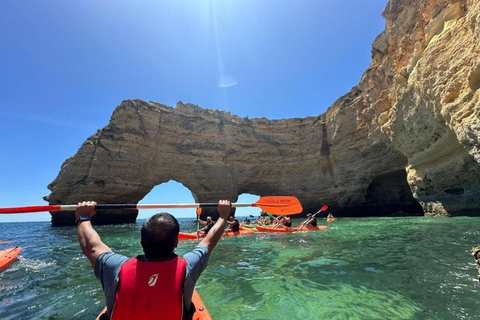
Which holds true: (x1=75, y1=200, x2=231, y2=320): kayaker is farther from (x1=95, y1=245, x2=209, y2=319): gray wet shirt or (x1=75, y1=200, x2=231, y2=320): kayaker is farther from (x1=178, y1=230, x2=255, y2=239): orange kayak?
(x1=178, y1=230, x2=255, y2=239): orange kayak

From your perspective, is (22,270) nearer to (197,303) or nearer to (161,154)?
(197,303)

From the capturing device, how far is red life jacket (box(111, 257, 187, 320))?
1.50 meters

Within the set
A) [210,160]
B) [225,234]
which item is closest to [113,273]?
[225,234]

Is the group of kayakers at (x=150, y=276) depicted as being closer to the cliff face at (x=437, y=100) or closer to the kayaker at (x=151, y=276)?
the kayaker at (x=151, y=276)

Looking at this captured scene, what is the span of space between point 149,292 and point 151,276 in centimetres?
9

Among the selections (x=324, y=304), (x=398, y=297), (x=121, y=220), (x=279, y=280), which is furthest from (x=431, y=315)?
(x=121, y=220)

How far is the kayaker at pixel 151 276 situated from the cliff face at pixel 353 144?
48.1 feet

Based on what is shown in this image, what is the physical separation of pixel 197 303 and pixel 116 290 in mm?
1852

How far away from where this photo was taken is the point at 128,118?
103 ft

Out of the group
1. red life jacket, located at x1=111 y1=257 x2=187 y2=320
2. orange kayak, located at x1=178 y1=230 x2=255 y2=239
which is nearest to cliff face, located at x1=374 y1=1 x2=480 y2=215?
orange kayak, located at x1=178 y1=230 x2=255 y2=239

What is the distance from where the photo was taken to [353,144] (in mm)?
29438

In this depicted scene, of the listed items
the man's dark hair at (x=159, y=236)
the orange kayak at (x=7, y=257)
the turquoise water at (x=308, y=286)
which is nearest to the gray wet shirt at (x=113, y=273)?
the man's dark hair at (x=159, y=236)

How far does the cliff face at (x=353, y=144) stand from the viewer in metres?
14.6

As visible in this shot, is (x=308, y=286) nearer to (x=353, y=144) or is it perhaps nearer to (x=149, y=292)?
(x=149, y=292)
